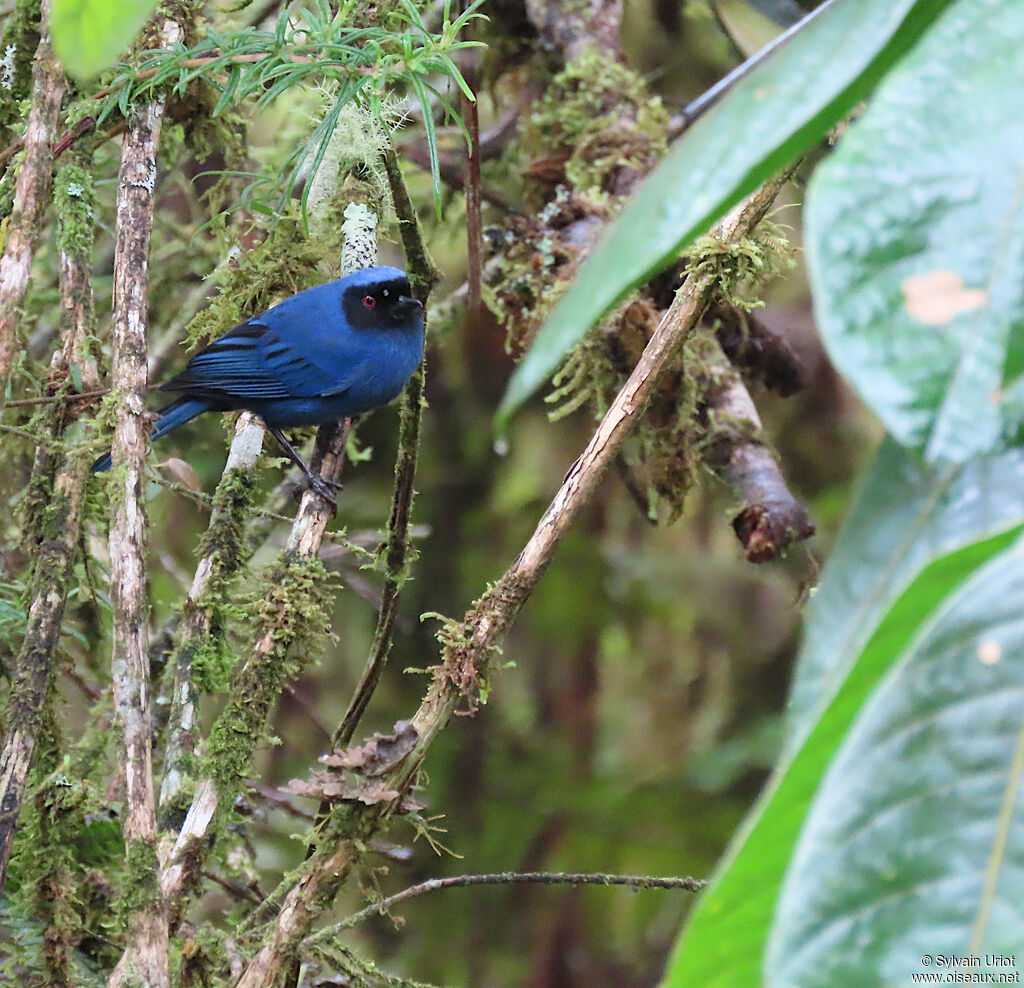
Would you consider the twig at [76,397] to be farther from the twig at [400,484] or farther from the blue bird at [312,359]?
the blue bird at [312,359]

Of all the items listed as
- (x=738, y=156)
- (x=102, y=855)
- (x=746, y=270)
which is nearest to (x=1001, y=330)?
(x=738, y=156)

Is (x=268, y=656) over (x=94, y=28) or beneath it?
beneath

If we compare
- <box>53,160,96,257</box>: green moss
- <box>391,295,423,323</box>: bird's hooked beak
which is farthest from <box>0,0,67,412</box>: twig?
<box>391,295,423,323</box>: bird's hooked beak

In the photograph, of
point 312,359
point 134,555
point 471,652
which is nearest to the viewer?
point 134,555

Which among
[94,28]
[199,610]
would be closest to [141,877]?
[199,610]

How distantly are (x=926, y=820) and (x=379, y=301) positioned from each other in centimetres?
388

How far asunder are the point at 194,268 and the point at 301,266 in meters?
1.10

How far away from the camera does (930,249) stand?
591 mm

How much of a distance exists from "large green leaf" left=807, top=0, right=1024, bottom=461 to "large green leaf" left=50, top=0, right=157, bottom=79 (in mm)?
435

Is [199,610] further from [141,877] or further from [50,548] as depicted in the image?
[141,877]

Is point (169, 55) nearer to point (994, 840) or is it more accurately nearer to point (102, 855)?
point (102, 855)

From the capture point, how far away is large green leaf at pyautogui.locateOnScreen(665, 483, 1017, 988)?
58 cm

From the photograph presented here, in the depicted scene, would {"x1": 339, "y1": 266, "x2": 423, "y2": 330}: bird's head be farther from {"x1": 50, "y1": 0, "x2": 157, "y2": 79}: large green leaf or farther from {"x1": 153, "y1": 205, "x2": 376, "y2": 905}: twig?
{"x1": 50, "y1": 0, "x2": 157, "y2": 79}: large green leaf

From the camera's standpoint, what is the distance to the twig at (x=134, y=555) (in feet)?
5.38
